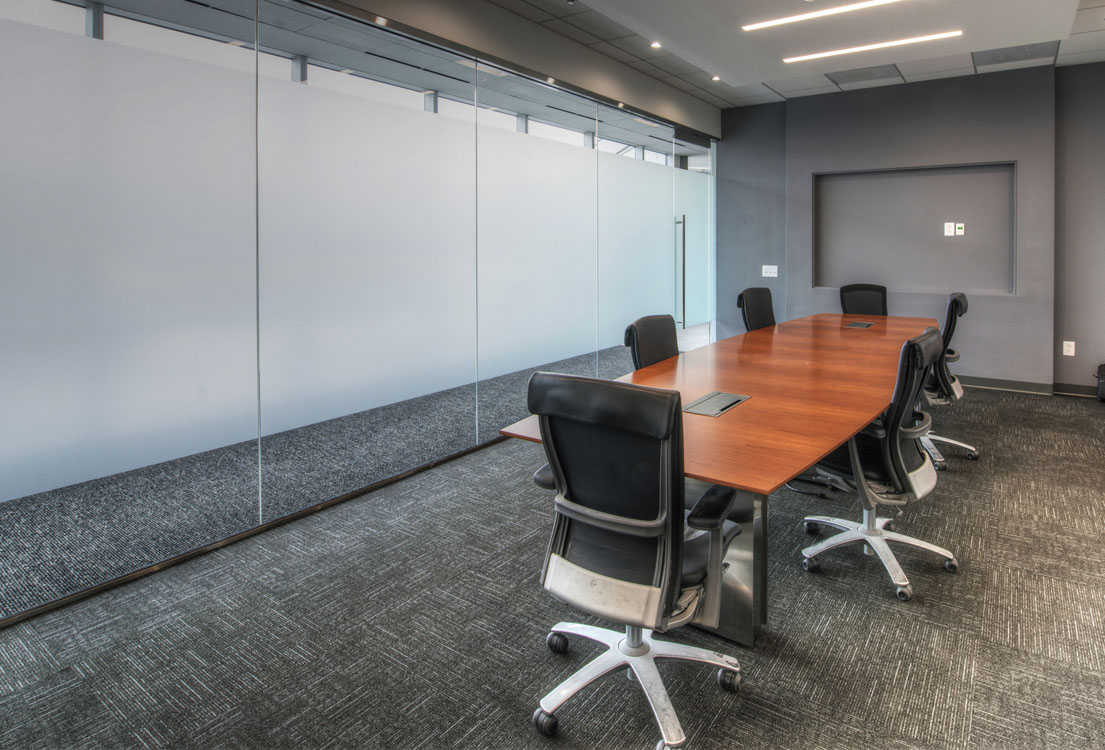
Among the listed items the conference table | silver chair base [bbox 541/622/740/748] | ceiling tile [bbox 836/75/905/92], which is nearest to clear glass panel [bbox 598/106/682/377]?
ceiling tile [bbox 836/75/905/92]

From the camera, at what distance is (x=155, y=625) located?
2451 mm

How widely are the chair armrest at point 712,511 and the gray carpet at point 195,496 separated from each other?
7.48 feet

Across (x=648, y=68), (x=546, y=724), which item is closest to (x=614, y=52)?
(x=648, y=68)

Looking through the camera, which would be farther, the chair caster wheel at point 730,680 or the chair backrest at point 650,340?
the chair backrest at point 650,340

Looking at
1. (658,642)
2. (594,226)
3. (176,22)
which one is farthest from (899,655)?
(594,226)

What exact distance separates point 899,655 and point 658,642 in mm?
827

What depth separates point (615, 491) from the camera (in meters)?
1.70

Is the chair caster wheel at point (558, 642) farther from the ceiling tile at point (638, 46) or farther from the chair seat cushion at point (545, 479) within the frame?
the ceiling tile at point (638, 46)

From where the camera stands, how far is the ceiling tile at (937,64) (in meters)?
5.55

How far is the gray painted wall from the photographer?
5949mm

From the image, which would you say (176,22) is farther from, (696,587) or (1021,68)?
(1021,68)

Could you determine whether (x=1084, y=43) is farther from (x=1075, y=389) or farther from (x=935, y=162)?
(x=1075, y=389)

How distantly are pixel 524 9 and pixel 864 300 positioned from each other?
3.90 meters

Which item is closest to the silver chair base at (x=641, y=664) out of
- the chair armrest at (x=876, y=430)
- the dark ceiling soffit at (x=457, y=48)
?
the chair armrest at (x=876, y=430)
